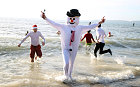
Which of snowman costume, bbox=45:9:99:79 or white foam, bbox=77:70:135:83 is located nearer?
snowman costume, bbox=45:9:99:79

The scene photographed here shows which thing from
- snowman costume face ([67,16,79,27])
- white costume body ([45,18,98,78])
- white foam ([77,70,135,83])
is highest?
snowman costume face ([67,16,79,27])

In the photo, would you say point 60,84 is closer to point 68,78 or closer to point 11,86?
point 68,78

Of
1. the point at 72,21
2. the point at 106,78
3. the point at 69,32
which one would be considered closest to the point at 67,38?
the point at 69,32

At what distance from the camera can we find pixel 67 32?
17.0 ft

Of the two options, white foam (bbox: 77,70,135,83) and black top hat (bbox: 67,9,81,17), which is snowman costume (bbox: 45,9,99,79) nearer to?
black top hat (bbox: 67,9,81,17)

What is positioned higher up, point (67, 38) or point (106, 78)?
point (67, 38)

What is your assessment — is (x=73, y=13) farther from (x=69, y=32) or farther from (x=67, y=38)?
(x=67, y=38)

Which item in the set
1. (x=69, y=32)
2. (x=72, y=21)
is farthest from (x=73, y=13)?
(x=69, y=32)

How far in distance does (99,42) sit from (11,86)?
523 cm

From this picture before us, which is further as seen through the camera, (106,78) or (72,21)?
(106,78)

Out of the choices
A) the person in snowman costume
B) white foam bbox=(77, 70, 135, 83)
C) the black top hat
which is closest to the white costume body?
the person in snowman costume

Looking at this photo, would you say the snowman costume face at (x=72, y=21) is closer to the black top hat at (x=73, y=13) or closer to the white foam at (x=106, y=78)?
the black top hat at (x=73, y=13)

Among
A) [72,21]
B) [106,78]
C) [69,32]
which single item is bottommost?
[106,78]

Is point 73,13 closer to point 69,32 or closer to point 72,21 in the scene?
point 72,21
